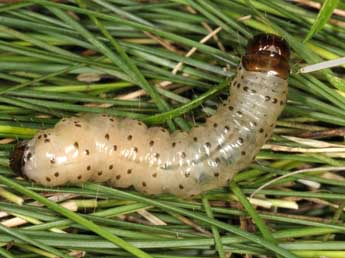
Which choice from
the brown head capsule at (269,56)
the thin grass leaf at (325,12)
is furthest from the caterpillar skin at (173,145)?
the thin grass leaf at (325,12)

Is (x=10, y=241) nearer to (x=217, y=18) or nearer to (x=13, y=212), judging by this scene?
(x=13, y=212)

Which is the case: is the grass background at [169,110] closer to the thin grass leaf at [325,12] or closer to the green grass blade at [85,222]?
the green grass blade at [85,222]

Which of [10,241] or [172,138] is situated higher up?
[172,138]

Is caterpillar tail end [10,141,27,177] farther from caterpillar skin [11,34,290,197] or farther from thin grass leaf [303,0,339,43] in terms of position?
thin grass leaf [303,0,339,43]

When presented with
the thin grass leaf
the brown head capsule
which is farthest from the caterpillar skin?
the thin grass leaf

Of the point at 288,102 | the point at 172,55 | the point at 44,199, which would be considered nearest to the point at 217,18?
the point at 172,55
